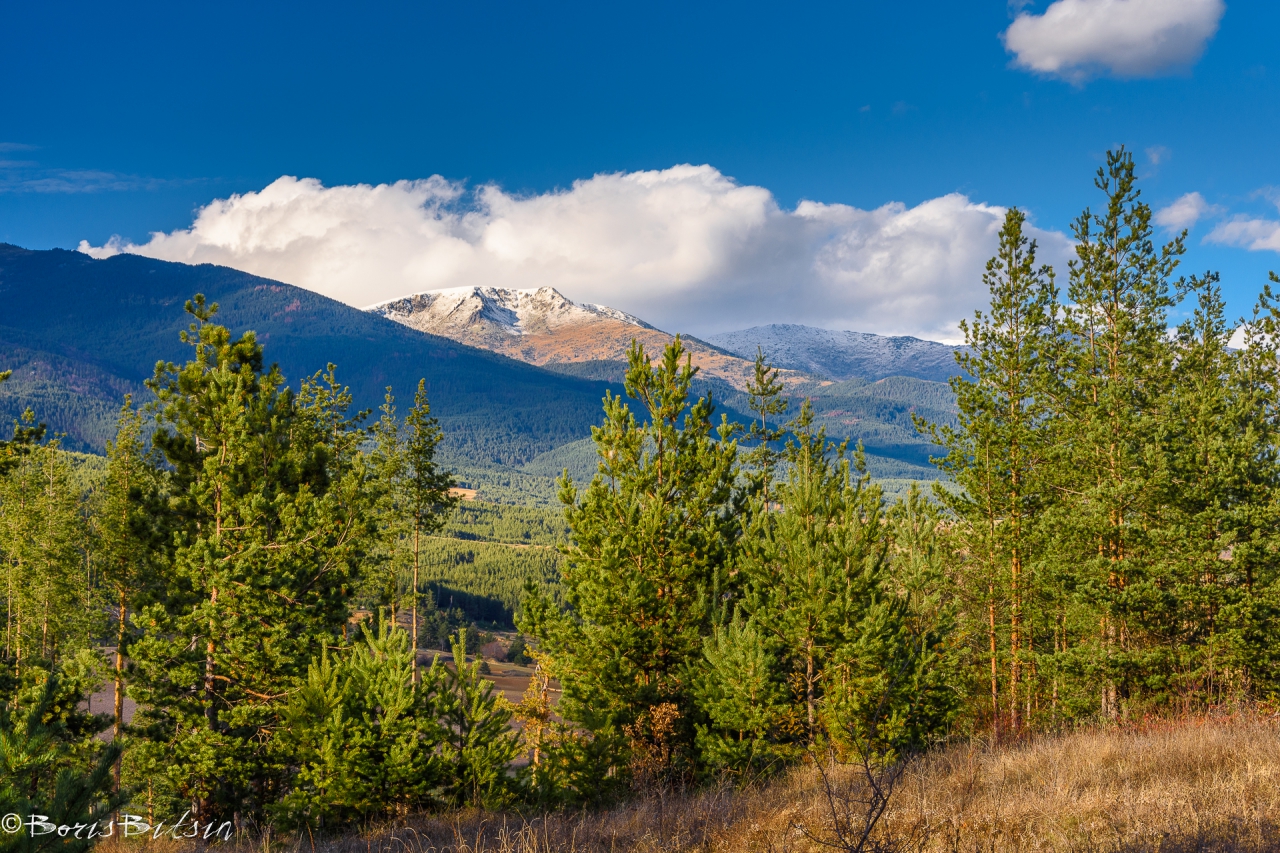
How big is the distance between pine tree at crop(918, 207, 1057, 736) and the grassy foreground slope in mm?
13915

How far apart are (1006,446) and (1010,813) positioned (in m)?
20.5

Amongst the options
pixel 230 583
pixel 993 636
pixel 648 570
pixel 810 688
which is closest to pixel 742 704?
pixel 810 688

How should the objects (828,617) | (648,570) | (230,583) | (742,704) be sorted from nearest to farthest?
(742,704), (828,617), (648,570), (230,583)

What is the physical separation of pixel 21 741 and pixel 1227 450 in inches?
909

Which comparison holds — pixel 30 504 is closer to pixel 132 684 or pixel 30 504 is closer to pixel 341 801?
pixel 132 684

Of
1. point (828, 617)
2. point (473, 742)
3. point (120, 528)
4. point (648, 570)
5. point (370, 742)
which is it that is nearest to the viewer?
point (370, 742)

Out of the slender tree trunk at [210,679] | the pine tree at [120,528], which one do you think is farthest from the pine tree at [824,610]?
the pine tree at [120,528]

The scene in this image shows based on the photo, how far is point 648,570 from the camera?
1675 centimetres

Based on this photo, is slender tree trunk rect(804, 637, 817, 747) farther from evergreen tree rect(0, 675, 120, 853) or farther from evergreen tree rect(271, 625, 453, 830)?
evergreen tree rect(0, 675, 120, 853)

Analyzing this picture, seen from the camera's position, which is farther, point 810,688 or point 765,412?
point 765,412

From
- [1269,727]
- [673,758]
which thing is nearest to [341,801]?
[673,758]

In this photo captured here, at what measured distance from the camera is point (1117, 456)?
20.2 metres

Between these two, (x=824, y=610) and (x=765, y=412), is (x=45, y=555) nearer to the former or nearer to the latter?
(x=765, y=412)

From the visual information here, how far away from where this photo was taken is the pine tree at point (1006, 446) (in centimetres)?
2322
